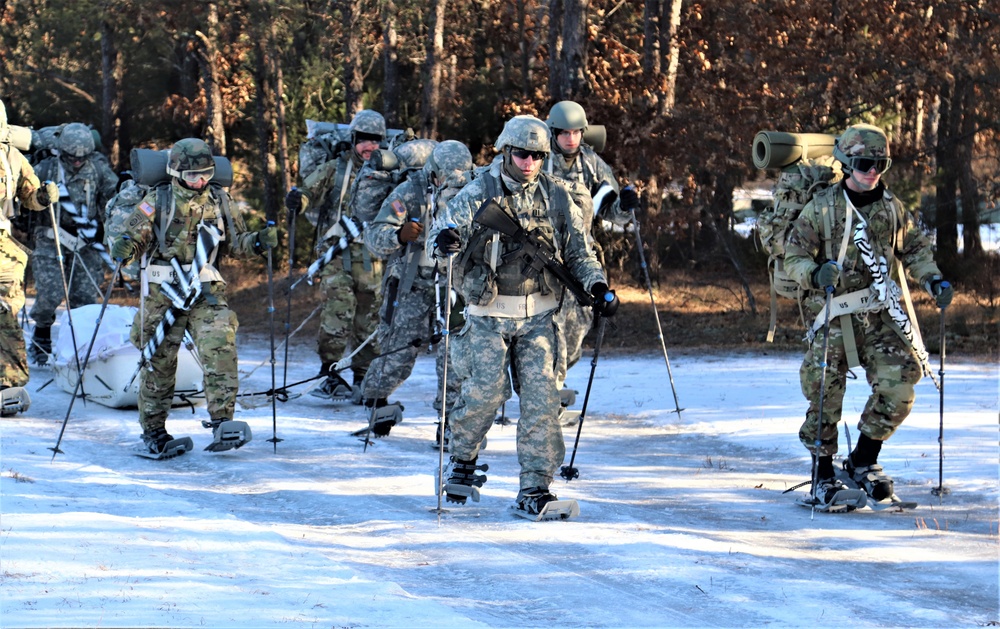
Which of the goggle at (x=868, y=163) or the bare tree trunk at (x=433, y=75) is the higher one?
the bare tree trunk at (x=433, y=75)

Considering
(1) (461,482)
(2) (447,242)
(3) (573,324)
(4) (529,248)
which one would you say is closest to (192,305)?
(1) (461,482)

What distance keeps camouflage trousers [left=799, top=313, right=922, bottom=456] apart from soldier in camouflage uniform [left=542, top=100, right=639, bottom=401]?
187cm

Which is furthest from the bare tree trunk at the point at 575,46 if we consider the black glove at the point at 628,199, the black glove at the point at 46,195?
the black glove at the point at 46,195

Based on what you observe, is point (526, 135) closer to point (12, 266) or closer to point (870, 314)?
point (870, 314)

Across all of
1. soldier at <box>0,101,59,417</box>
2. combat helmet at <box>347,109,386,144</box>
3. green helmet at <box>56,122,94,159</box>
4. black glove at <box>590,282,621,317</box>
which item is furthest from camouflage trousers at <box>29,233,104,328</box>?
black glove at <box>590,282,621,317</box>

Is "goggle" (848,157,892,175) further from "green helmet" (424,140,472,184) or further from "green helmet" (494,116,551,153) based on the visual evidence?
"green helmet" (424,140,472,184)

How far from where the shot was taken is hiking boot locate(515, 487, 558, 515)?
8.03 m

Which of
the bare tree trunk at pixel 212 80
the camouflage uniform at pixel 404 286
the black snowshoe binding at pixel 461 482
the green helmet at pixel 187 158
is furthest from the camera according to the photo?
the bare tree trunk at pixel 212 80

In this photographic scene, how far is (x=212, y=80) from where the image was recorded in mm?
23516

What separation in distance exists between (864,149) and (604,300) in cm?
179

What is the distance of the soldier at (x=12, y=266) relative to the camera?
11328 mm

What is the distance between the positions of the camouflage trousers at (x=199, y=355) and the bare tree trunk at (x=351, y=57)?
37.1 ft

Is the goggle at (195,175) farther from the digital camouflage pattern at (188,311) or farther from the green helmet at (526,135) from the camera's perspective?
the green helmet at (526,135)

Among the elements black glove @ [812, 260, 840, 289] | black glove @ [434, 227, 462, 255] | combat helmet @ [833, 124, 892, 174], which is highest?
combat helmet @ [833, 124, 892, 174]
